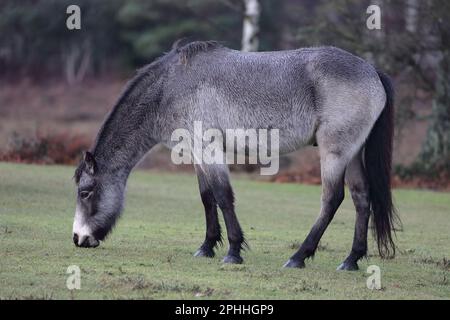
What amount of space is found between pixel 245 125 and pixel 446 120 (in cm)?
1396

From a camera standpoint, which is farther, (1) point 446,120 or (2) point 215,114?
(1) point 446,120

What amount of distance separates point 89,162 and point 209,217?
164 cm

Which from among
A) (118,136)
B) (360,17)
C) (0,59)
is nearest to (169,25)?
(0,59)

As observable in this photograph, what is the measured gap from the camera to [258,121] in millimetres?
10977

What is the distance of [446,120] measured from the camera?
940 inches

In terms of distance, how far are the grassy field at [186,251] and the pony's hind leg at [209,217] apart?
0.97 ft

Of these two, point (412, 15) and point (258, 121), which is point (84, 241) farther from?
point (412, 15)

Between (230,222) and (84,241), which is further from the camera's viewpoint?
(84,241)

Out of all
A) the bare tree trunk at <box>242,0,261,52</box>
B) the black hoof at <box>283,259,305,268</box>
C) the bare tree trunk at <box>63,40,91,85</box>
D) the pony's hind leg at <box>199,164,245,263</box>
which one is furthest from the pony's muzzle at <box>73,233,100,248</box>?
the bare tree trunk at <box>63,40,91,85</box>

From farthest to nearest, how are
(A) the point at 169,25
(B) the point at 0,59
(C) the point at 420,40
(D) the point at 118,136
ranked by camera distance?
(B) the point at 0,59
(A) the point at 169,25
(C) the point at 420,40
(D) the point at 118,136

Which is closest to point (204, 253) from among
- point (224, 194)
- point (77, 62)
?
point (224, 194)

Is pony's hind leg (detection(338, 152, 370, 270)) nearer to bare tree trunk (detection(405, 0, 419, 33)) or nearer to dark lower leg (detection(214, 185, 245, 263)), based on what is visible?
dark lower leg (detection(214, 185, 245, 263))

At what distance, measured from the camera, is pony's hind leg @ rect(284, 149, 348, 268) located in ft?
35.1
